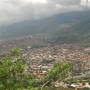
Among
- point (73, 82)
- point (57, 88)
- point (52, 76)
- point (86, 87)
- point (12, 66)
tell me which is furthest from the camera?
point (73, 82)

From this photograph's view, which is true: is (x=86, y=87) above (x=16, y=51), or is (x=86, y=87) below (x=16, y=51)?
below

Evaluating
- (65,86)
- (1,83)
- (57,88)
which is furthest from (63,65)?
(65,86)

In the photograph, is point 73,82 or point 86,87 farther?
point 73,82

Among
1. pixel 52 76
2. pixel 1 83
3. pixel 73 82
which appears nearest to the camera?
pixel 1 83

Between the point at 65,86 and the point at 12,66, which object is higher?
the point at 12,66

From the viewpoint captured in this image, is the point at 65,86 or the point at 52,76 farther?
the point at 65,86

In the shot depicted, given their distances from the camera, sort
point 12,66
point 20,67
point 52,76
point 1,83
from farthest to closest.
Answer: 1. point 52,76
2. point 20,67
3. point 12,66
4. point 1,83

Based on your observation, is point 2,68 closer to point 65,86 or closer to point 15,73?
point 15,73

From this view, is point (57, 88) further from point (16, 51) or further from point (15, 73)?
point (15, 73)

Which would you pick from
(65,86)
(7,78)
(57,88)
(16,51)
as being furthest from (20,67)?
(65,86)
